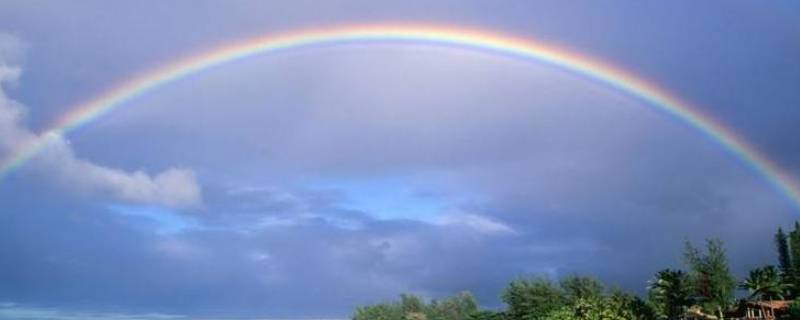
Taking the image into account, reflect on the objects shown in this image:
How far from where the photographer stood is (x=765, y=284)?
291ft

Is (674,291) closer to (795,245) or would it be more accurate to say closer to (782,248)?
(795,245)

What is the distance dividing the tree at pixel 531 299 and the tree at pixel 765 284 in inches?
1851

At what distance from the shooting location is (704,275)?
88812mm

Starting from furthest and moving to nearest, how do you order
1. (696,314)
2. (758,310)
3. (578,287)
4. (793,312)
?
(578,287) → (696,314) → (758,310) → (793,312)

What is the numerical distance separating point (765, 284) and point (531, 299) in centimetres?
5805

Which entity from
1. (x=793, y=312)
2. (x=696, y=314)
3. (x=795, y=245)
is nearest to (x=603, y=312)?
(x=793, y=312)

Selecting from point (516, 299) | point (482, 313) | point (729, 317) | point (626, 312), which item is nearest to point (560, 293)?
point (516, 299)

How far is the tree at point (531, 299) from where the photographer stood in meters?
138

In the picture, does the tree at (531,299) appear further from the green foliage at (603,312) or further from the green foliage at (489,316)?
the green foliage at (603,312)

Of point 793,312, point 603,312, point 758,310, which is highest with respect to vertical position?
point 758,310

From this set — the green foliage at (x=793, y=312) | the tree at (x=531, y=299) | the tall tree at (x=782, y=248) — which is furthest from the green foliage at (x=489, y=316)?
the green foliage at (x=793, y=312)

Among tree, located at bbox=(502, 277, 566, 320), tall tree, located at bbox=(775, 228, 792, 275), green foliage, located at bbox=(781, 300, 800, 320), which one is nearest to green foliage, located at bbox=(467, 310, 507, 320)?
tree, located at bbox=(502, 277, 566, 320)

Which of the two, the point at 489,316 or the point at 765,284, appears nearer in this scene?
the point at 765,284

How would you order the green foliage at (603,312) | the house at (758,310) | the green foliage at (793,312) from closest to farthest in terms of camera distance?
the green foliage at (793,312) < the green foliage at (603,312) < the house at (758,310)
